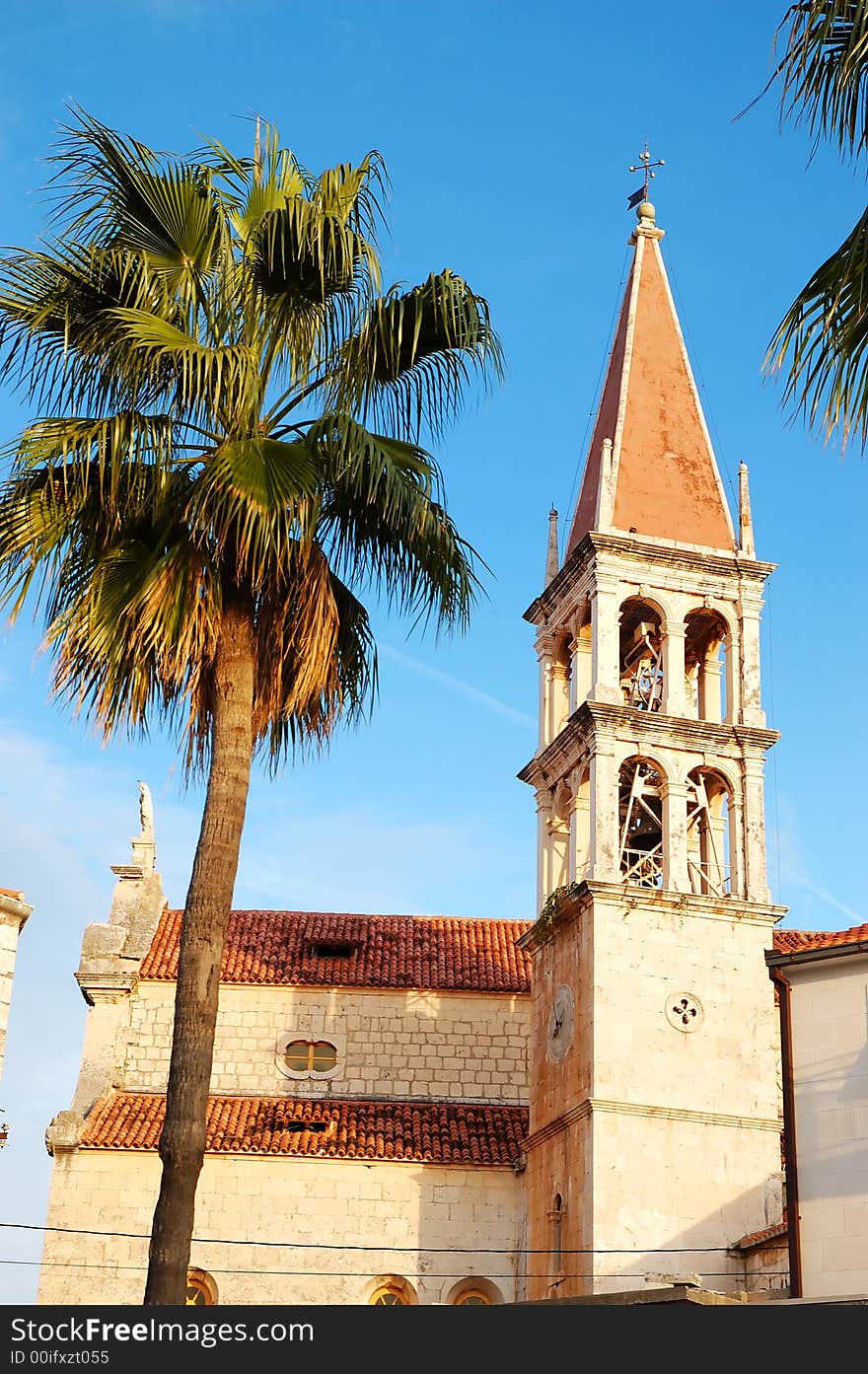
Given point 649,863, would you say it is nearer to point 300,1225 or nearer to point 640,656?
point 640,656

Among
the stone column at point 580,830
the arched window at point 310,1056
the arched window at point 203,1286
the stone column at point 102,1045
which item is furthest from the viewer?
the arched window at point 310,1056

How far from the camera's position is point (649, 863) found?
104ft

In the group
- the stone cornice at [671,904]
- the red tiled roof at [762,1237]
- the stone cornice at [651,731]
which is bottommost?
the red tiled roof at [762,1237]

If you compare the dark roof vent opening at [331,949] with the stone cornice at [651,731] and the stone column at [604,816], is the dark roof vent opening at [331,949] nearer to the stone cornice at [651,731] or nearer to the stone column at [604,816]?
the stone cornice at [651,731]

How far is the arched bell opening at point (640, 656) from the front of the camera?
3266 centimetres

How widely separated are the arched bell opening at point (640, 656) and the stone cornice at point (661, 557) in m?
1.05

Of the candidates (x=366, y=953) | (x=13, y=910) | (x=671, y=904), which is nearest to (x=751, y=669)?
(x=671, y=904)

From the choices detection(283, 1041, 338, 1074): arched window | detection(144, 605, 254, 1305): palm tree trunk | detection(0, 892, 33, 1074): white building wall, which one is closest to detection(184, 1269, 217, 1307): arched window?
detection(283, 1041, 338, 1074): arched window

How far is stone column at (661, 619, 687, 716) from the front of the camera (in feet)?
102

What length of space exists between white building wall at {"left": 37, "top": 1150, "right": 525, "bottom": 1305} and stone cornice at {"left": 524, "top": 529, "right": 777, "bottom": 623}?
465 inches

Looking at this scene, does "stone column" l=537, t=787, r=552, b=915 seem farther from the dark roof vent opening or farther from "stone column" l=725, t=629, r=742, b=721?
the dark roof vent opening

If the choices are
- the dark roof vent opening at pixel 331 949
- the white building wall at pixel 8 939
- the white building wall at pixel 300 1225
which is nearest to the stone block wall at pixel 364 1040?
the dark roof vent opening at pixel 331 949

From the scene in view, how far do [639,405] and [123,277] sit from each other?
2109 centimetres
